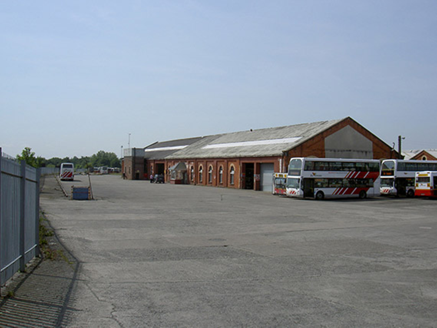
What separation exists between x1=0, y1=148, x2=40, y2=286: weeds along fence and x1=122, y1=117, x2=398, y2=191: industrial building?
Answer: 36861 mm

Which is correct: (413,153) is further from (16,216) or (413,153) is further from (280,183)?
(16,216)

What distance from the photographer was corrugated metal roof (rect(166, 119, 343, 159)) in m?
48.3

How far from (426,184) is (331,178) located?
9337 millimetres

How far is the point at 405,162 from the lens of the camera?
42.4 m

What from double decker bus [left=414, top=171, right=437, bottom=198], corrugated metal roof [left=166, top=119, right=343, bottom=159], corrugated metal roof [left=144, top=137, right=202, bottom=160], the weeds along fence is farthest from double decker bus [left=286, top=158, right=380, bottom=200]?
corrugated metal roof [left=144, top=137, right=202, bottom=160]

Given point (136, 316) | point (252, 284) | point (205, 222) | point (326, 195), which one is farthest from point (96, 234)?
point (326, 195)

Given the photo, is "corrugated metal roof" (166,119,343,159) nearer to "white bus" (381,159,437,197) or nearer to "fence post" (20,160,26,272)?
"white bus" (381,159,437,197)

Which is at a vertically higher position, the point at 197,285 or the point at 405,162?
the point at 405,162

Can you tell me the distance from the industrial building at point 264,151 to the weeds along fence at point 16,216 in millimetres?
36861

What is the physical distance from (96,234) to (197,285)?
7.22 metres

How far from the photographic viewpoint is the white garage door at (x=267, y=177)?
48062 mm

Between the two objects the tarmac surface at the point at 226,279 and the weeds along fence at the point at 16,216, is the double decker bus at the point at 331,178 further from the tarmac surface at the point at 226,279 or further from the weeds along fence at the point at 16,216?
the weeds along fence at the point at 16,216

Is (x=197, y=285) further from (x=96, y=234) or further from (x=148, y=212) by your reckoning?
(x=148, y=212)

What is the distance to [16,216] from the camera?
7988 mm
